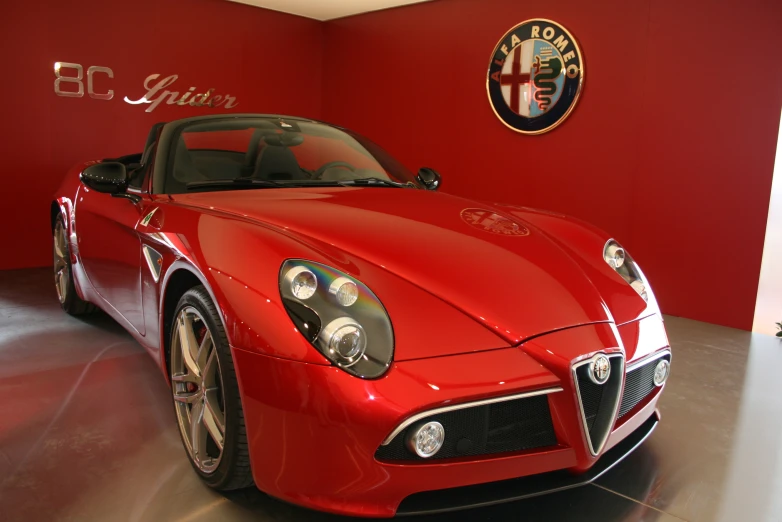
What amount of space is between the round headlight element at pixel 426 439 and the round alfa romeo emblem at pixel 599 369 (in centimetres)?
37

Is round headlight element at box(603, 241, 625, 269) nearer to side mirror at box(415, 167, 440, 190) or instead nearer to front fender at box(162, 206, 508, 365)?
front fender at box(162, 206, 508, 365)

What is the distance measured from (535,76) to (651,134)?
3.21 feet

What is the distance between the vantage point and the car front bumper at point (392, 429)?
1.21 metres

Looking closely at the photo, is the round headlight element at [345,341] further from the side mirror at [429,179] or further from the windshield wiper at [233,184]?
the side mirror at [429,179]

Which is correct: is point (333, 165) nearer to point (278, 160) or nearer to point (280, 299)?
point (278, 160)

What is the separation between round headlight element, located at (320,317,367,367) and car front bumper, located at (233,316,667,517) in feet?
0.13

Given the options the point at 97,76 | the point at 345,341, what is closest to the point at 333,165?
the point at 345,341

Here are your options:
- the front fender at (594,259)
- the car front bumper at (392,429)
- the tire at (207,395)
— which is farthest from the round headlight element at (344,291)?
the front fender at (594,259)

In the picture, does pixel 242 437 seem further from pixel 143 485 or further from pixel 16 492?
pixel 16 492

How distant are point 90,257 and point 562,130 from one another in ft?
10.6

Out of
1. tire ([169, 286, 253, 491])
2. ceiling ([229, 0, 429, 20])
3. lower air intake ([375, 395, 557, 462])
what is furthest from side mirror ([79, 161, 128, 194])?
ceiling ([229, 0, 429, 20])

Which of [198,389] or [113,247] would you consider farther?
[113,247]

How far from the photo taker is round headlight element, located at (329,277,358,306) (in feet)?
4.41

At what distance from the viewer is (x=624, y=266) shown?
191 cm
